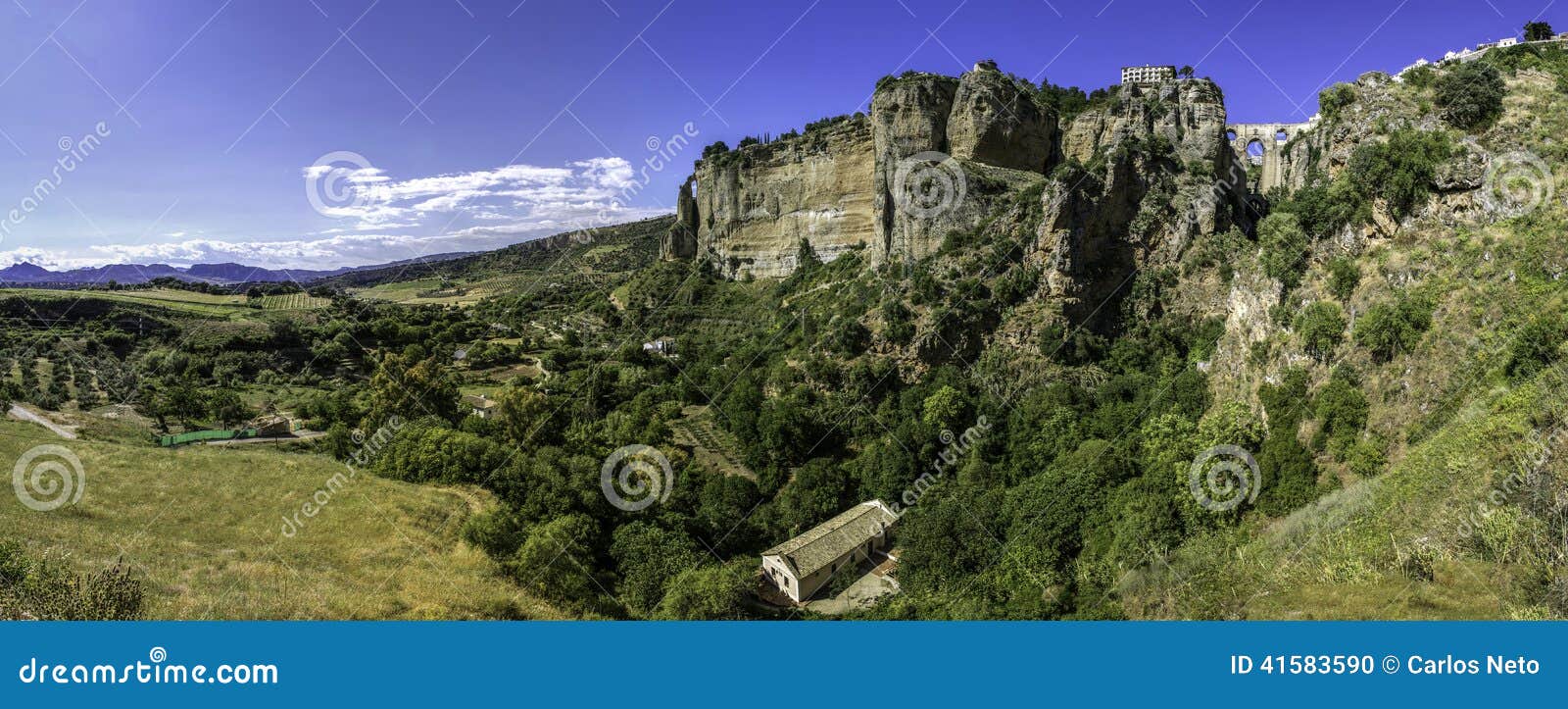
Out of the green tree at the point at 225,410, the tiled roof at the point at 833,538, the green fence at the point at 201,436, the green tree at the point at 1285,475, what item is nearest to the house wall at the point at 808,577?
the tiled roof at the point at 833,538

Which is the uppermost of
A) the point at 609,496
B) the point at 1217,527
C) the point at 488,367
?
the point at 488,367

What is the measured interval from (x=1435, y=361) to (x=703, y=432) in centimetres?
2693

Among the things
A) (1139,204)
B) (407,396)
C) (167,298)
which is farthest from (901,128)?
(167,298)

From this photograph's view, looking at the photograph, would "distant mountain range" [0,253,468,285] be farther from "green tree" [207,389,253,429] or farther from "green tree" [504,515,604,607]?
"green tree" [504,515,604,607]

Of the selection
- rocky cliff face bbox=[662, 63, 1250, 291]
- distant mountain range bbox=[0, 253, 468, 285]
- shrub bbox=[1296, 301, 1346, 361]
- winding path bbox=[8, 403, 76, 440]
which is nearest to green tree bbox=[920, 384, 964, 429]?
rocky cliff face bbox=[662, 63, 1250, 291]

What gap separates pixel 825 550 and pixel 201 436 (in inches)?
1063

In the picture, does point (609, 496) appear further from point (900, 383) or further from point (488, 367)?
point (488, 367)

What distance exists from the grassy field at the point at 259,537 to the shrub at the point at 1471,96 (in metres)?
25.2

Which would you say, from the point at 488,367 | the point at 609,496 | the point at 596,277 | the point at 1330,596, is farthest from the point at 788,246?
the point at 1330,596

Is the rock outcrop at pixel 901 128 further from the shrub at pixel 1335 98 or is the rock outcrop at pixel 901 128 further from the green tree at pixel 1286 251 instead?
the shrub at pixel 1335 98

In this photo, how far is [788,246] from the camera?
1959 inches

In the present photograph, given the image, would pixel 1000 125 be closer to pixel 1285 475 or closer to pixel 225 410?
pixel 1285 475

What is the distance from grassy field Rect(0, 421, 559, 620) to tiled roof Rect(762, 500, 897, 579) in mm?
9883

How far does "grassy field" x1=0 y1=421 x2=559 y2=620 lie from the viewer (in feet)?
32.0
